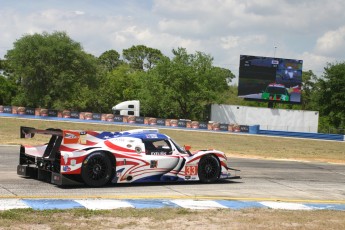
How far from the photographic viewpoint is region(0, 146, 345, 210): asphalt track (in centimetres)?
1033

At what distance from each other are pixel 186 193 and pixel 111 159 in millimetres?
1888

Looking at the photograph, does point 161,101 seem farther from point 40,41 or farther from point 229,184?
point 229,184

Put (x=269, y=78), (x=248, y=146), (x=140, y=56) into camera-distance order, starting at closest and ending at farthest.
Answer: (x=248, y=146) → (x=269, y=78) → (x=140, y=56)

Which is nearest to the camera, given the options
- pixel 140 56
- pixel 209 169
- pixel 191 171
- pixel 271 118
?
pixel 191 171

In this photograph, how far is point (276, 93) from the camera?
62281 mm

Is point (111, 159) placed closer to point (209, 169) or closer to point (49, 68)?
point (209, 169)

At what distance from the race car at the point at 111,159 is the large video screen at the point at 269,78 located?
47430 mm

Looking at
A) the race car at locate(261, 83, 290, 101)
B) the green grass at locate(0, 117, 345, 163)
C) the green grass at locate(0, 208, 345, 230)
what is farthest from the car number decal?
the race car at locate(261, 83, 290, 101)

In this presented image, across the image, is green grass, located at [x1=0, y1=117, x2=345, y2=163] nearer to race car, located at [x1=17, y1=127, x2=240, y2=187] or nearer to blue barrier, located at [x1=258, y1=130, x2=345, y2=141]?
race car, located at [x1=17, y1=127, x2=240, y2=187]

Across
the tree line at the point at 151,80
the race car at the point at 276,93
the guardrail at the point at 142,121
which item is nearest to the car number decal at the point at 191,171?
the guardrail at the point at 142,121

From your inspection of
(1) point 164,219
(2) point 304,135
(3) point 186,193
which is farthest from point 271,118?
(1) point 164,219

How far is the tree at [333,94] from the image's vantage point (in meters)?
76.8

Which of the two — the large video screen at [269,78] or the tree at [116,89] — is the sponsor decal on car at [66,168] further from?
the tree at [116,89]

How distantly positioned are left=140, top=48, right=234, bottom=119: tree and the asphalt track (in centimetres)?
5902
